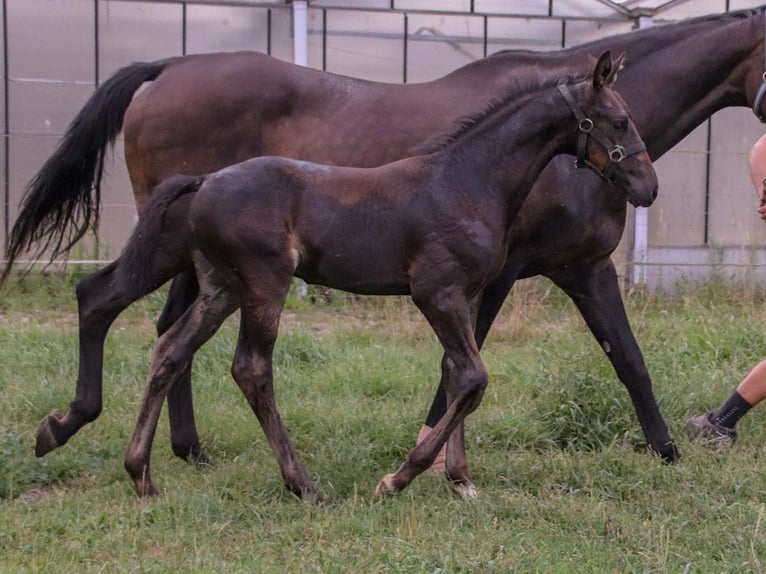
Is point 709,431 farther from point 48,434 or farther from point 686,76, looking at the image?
point 48,434

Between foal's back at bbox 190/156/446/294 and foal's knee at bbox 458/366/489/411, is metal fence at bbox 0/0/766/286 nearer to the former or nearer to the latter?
foal's back at bbox 190/156/446/294

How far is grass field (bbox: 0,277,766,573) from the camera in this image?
345cm

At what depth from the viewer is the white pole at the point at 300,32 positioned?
1018 cm

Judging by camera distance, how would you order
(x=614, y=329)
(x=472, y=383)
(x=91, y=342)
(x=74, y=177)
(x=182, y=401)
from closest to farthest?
(x=472, y=383)
(x=91, y=342)
(x=614, y=329)
(x=182, y=401)
(x=74, y=177)

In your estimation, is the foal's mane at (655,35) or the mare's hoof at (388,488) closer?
the mare's hoof at (388,488)

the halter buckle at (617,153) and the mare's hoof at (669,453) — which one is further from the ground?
the halter buckle at (617,153)

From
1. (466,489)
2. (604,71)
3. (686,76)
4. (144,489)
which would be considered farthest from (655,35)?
(144,489)

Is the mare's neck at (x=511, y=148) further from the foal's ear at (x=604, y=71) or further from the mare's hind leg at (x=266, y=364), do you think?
the mare's hind leg at (x=266, y=364)

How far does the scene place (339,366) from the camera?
21.4 ft

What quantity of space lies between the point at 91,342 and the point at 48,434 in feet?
1.47

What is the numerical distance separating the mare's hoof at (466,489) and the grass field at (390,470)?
6cm

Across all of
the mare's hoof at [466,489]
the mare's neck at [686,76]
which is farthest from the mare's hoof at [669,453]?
the mare's neck at [686,76]

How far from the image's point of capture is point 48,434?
175 inches

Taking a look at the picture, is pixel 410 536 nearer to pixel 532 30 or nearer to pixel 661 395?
pixel 661 395
